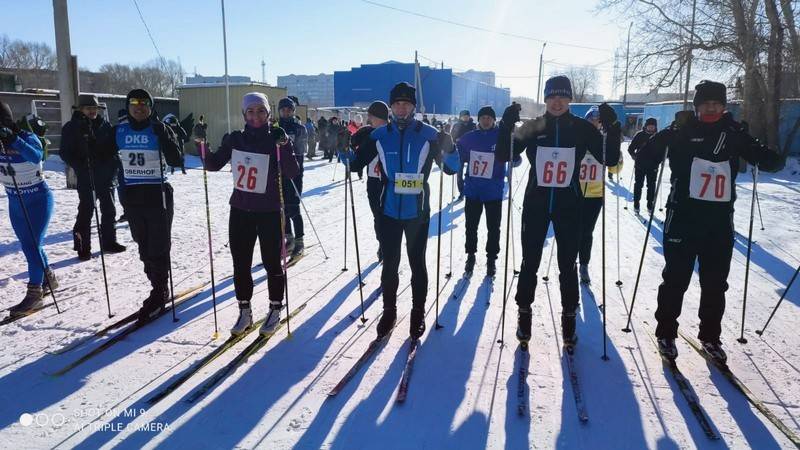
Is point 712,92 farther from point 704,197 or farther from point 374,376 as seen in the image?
point 374,376

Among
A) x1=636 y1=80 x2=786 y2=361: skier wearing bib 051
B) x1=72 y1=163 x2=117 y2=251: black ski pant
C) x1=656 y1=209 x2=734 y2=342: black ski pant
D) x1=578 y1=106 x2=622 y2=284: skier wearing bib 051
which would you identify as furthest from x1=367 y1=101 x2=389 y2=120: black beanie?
x1=72 y1=163 x2=117 y2=251: black ski pant

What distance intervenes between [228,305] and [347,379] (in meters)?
2.01

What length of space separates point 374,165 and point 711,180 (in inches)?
112

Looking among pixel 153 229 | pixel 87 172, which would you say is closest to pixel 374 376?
pixel 153 229

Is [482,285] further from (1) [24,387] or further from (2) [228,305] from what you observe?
(1) [24,387]

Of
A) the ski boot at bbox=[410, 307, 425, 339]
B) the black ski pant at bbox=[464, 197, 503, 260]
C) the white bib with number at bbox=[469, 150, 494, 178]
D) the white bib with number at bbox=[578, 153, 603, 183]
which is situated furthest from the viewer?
the black ski pant at bbox=[464, 197, 503, 260]

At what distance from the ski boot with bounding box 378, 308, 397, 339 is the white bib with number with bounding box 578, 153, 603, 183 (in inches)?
103

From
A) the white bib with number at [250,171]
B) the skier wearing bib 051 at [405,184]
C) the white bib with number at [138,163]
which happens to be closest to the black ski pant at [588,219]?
the skier wearing bib 051 at [405,184]

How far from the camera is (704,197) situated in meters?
3.72

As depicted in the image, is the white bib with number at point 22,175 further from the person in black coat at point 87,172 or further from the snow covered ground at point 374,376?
the snow covered ground at point 374,376

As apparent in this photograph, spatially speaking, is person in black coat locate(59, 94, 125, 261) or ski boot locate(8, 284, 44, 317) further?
person in black coat locate(59, 94, 125, 261)

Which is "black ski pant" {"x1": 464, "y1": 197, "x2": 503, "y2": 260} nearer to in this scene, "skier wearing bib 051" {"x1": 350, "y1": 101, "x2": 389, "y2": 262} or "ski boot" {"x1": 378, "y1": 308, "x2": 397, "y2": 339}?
"skier wearing bib 051" {"x1": 350, "y1": 101, "x2": 389, "y2": 262}

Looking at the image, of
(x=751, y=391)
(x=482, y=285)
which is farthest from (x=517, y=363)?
(x=482, y=285)

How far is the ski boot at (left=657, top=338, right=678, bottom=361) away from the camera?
383cm
